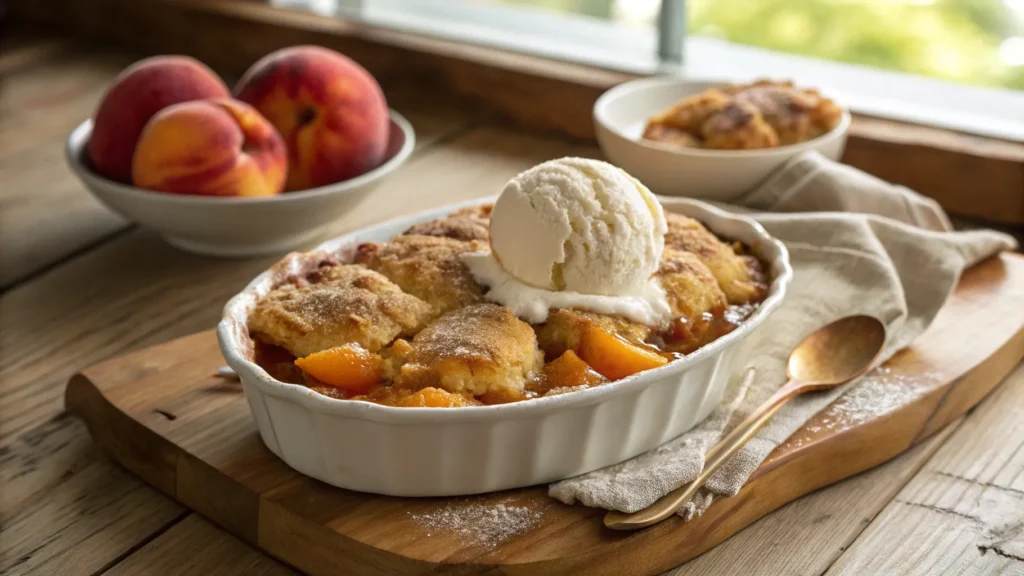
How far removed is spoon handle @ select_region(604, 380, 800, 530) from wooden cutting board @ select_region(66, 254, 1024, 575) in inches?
0.5

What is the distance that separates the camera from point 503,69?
2.16 m

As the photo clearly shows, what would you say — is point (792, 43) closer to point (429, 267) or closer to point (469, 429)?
point (429, 267)

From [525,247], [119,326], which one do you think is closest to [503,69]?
[119,326]

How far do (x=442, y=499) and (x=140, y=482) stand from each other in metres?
0.35

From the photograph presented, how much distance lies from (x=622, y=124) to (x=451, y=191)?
30 cm

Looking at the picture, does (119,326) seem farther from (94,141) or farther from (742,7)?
(742,7)

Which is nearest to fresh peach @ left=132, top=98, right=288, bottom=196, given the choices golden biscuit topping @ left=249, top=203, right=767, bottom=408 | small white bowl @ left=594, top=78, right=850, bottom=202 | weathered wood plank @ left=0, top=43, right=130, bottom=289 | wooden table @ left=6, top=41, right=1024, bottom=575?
wooden table @ left=6, top=41, right=1024, bottom=575

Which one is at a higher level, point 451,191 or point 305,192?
point 305,192

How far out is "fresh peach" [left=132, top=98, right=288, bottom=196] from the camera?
1533 mm

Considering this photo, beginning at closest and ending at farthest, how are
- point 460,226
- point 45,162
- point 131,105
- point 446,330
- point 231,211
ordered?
point 446,330
point 460,226
point 231,211
point 131,105
point 45,162

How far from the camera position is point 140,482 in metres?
1.17

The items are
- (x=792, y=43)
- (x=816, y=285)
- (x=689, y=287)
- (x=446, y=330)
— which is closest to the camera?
(x=446, y=330)

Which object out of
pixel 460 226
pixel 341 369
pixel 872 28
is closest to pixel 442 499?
pixel 341 369

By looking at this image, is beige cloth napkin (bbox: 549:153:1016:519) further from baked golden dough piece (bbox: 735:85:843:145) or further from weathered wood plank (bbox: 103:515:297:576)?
weathered wood plank (bbox: 103:515:297:576)
